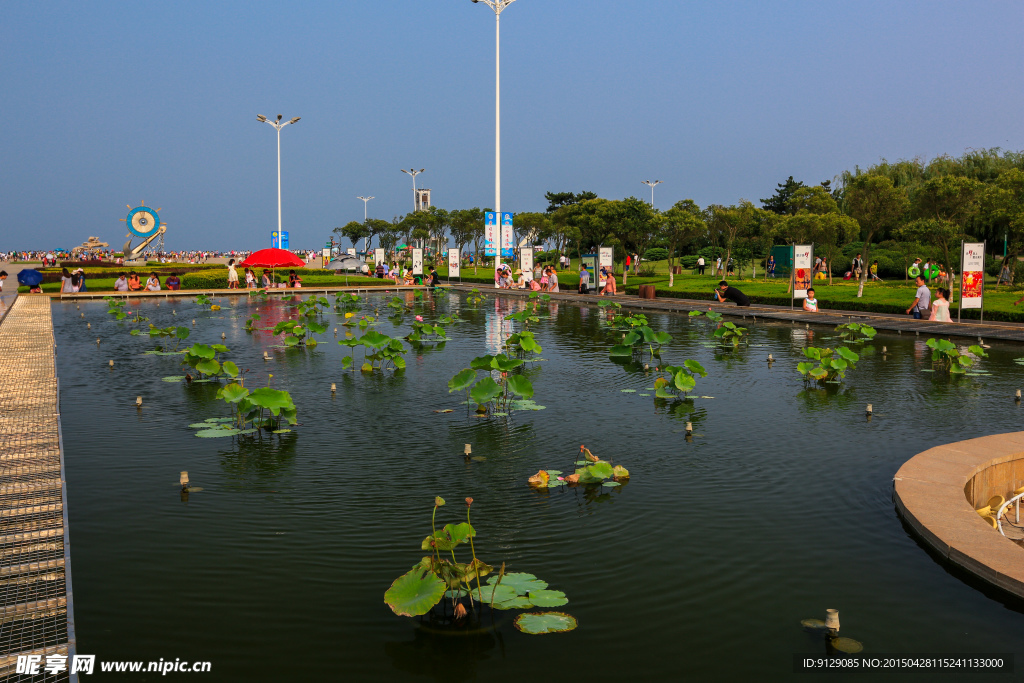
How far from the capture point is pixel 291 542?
5730 millimetres

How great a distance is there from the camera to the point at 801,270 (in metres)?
24.4

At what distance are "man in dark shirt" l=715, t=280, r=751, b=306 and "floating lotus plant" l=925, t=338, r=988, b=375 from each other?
11.3 metres

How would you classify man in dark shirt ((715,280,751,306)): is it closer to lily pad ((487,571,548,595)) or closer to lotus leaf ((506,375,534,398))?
lotus leaf ((506,375,534,398))

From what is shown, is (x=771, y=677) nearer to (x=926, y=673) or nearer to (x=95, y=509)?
(x=926, y=673)

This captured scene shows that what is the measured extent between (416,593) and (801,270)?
22.7 metres

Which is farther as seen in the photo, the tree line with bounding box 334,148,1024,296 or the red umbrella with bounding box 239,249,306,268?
the red umbrella with bounding box 239,249,306,268

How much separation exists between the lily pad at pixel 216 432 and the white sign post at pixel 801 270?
65.0 feet

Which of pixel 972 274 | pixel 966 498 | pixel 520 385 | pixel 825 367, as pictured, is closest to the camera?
pixel 966 498

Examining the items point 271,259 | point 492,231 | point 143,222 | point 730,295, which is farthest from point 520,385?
point 143,222

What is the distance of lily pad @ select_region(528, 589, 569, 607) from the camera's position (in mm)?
4598

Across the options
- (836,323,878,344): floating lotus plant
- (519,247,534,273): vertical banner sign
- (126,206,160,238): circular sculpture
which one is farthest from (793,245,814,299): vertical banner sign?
(126,206,160,238): circular sculpture

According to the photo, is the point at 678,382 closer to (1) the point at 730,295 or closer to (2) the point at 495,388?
(2) the point at 495,388

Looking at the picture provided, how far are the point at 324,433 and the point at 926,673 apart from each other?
6764mm

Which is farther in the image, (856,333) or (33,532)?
(856,333)
